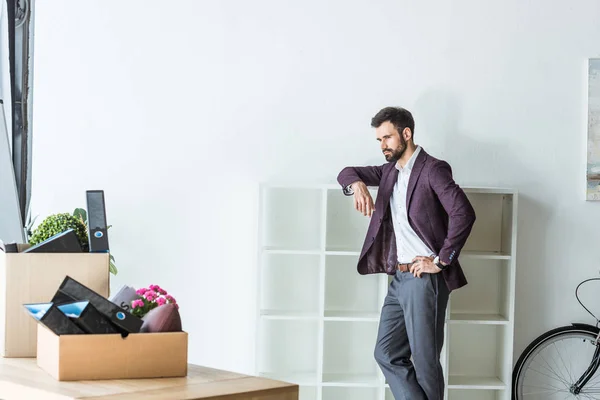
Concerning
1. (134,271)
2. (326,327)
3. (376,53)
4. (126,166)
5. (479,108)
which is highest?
(376,53)

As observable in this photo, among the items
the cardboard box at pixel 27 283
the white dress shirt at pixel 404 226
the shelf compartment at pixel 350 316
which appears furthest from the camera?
the shelf compartment at pixel 350 316

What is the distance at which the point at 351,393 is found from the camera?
455 centimetres

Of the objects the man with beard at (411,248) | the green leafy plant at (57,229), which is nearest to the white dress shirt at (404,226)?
the man with beard at (411,248)

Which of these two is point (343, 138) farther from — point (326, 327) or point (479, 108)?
point (326, 327)

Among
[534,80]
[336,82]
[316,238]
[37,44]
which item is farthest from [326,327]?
[37,44]

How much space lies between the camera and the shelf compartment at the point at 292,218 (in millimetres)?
Answer: 4543

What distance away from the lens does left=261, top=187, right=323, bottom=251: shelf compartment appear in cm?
454

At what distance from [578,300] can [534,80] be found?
132cm

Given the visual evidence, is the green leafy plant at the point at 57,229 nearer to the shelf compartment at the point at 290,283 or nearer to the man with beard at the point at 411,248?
the man with beard at the point at 411,248

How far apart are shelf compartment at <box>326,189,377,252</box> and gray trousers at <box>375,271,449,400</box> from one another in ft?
1.89

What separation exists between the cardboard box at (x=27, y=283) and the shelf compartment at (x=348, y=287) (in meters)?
2.38

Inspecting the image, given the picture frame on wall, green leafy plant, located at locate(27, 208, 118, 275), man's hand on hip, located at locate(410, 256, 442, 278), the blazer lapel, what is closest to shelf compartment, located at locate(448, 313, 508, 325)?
man's hand on hip, located at locate(410, 256, 442, 278)

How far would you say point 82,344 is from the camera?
1897mm

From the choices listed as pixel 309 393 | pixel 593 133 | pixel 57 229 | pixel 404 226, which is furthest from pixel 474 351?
pixel 57 229
